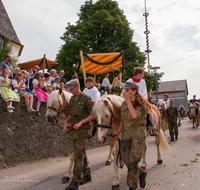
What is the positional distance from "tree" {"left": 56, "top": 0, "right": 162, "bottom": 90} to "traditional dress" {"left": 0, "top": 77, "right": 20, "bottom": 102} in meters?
13.5

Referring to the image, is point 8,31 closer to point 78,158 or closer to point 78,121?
point 78,121

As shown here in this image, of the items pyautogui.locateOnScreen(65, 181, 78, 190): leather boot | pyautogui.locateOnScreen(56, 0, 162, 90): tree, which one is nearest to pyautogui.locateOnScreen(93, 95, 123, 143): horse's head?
pyautogui.locateOnScreen(65, 181, 78, 190): leather boot

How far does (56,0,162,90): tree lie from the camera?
64.6ft

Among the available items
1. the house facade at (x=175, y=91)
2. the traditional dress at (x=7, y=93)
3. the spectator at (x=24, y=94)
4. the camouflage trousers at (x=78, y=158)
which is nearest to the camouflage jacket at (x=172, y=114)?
the spectator at (x=24, y=94)

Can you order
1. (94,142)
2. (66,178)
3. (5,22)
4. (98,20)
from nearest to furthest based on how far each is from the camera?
(66,178) → (94,142) → (5,22) → (98,20)

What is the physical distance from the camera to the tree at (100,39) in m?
19.7

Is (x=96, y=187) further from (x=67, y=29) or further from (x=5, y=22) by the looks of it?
(x=67, y=29)

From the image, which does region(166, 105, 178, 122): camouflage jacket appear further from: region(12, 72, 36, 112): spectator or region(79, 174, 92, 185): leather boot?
region(12, 72, 36, 112): spectator

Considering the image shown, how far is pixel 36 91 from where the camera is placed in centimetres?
671

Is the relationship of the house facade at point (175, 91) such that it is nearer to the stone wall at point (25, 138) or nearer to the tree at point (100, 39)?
the tree at point (100, 39)

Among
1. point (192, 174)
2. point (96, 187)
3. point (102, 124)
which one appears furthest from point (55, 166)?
point (192, 174)

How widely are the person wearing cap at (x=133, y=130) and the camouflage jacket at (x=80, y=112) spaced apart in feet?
2.59

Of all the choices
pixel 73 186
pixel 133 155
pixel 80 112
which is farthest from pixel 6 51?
pixel 133 155

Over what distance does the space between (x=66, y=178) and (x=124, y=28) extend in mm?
19594
